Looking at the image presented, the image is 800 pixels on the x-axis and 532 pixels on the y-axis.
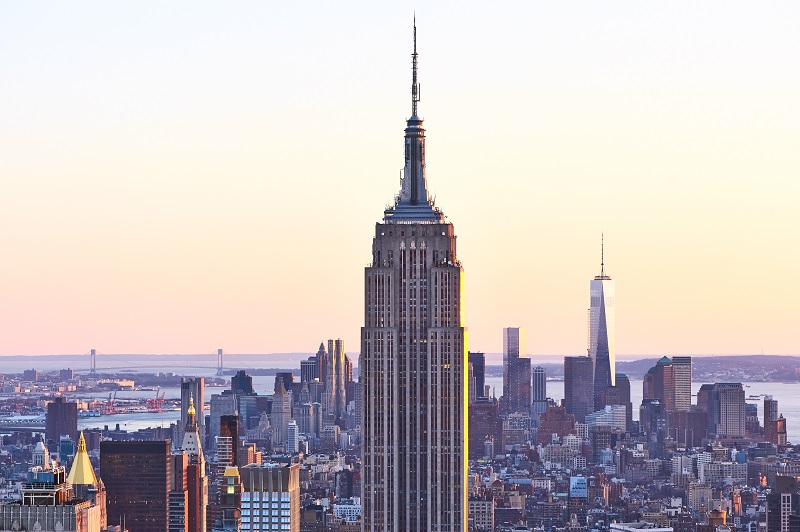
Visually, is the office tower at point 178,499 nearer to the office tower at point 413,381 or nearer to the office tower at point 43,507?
the office tower at point 413,381

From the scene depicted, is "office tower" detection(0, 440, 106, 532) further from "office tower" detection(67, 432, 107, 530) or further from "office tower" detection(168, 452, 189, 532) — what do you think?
"office tower" detection(168, 452, 189, 532)

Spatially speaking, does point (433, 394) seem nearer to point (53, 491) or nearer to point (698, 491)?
point (53, 491)

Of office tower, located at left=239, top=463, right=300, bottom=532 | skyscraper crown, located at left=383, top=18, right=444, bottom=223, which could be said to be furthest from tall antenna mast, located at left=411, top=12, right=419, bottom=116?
office tower, located at left=239, top=463, right=300, bottom=532

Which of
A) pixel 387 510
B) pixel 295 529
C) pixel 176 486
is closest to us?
pixel 387 510

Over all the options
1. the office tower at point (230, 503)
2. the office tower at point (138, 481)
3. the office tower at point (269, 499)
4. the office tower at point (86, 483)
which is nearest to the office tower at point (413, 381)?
the office tower at point (230, 503)

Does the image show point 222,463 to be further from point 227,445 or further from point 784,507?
point 784,507

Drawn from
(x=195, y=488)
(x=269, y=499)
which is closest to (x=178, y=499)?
(x=195, y=488)

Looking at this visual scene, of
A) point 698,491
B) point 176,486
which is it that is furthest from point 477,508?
point 698,491
